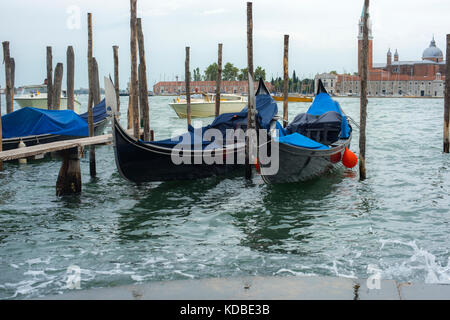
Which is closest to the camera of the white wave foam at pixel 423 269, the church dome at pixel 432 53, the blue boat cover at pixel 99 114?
the white wave foam at pixel 423 269

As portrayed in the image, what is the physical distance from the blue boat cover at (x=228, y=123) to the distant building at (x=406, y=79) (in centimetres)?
7008

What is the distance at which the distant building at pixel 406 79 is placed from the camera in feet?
265

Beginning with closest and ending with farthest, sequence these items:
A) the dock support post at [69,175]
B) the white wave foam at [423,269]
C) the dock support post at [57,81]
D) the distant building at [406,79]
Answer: the white wave foam at [423,269] < the dock support post at [69,175] < the dock support post at [57,81] < the distant building at [406,79]

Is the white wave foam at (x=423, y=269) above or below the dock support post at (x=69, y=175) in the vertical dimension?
below

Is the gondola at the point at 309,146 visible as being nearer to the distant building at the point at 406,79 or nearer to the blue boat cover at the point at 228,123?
the blue boat cover at the point at 228,123

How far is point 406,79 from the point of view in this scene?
82.7 metres

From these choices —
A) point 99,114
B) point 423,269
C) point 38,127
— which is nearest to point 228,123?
point 38,127

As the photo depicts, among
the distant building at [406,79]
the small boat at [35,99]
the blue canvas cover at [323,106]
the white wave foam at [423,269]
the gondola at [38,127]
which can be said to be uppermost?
the distant building at [406,79]

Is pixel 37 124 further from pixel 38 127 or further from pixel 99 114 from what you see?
pixel 99 114

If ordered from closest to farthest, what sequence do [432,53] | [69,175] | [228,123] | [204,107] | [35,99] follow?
[69,175]
[228,123]
[35,99]
[204,107]
[432,53]

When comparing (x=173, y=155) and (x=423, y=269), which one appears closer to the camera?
(x=423, y=269)

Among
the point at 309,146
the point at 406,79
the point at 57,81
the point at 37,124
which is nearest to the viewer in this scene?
the point at 309,146

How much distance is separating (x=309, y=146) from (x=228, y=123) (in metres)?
2.11

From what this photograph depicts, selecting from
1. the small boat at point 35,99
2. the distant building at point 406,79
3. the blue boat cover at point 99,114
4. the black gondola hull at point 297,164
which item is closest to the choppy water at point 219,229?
the black gondola hull at point 297,164
